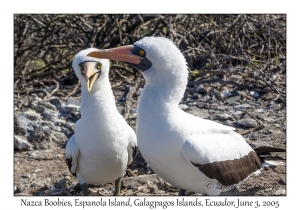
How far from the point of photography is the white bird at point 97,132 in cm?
484

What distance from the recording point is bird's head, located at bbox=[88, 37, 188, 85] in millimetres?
4297

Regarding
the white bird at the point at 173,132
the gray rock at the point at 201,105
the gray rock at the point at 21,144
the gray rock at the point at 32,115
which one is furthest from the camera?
the gray rock at the point at 201,105

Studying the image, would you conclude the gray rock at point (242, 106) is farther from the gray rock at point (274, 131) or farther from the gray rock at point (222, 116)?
the gray rock at point (274, 131)

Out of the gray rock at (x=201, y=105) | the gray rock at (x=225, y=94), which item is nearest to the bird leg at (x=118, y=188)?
the gray rock at (x=201, y=105)

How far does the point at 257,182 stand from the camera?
213 inches

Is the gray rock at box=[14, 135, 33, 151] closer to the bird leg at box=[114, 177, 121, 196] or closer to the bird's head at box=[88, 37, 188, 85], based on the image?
the bird leg at box=[114, 177, 121, 196]

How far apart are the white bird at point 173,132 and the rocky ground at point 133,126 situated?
668 millimetres

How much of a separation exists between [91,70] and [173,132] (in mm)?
1098

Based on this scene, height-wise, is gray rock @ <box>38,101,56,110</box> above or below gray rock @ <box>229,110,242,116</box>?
above

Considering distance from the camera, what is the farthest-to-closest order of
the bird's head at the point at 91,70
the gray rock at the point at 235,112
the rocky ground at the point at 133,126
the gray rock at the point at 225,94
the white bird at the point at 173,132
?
the gray rock at the point at 225,94
the gray rock at the point at 235,112
the rocky ground at the point at 133,126
the bird's head at the point at 91,70
the white bird at the point at 173,132

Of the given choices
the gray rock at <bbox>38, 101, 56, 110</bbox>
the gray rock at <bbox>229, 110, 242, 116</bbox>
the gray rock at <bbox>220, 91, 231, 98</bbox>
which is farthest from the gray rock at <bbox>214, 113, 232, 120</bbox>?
the gray rock at <bbox>38, 101, 56, 110</bbox>

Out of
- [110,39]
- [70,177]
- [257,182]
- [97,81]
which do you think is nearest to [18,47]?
[110,39]
